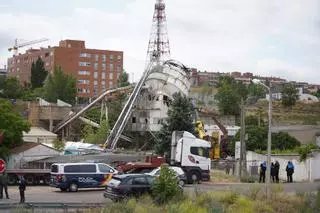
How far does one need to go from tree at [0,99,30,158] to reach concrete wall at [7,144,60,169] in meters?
1.29

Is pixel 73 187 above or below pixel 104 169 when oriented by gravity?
below

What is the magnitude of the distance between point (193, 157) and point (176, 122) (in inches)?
808

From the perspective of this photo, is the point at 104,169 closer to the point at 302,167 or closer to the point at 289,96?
the point at 302,167

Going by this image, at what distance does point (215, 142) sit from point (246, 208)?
4028cm

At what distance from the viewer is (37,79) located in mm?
146625

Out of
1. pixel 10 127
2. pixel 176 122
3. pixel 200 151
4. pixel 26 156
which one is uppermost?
pixel 176 122

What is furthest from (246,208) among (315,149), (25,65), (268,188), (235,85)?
(25,65)

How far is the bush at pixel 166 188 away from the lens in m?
26.1

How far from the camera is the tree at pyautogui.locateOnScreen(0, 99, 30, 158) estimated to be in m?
56.0

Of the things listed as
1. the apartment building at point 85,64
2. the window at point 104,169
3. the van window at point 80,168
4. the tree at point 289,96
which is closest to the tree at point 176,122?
the window at point 104,169

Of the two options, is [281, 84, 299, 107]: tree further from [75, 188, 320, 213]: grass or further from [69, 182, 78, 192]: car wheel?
[75, 188, 320, 213]: grass

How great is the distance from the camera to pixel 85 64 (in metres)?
162

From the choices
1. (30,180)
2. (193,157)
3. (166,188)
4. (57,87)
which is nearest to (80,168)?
(30,180)

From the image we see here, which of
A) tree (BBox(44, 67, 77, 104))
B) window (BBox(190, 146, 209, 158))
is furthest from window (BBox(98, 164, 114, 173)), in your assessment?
tree (BBox(44, 67, 77, 104))
